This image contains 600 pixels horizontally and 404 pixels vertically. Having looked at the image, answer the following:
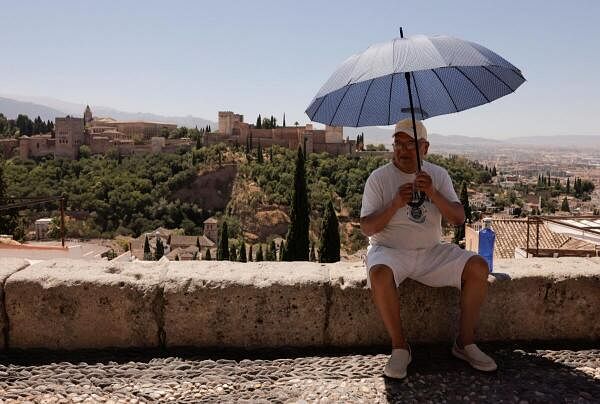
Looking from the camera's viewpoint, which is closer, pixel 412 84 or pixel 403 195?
pixel 403 195

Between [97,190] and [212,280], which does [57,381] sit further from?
[97,190]

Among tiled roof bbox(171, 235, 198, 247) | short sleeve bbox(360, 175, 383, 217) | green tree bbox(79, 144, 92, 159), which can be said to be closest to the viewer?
short sleeve bbox(360, 175, 383, 217)

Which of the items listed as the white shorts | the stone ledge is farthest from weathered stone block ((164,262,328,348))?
the white shorts

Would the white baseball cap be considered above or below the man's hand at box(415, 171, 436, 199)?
above

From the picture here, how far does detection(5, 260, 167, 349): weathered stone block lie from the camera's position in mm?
2660

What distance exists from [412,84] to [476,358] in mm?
1518

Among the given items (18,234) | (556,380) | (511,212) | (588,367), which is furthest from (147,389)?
(511,212)

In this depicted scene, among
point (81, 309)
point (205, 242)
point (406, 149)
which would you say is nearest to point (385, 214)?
point (406, 149)

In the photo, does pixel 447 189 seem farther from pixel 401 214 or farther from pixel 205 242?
pixel 205 242

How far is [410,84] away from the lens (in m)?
2.97

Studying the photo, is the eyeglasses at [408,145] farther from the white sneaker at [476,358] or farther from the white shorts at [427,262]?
the white sneaker at [476,358]

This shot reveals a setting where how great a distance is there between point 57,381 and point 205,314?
2.39 ft

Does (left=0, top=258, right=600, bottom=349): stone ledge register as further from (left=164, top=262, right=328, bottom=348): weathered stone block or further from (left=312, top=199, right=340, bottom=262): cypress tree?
(left=312, top=199, right=340, bottom=262): cypress tree

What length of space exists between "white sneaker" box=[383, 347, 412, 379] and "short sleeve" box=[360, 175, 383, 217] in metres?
0.67
